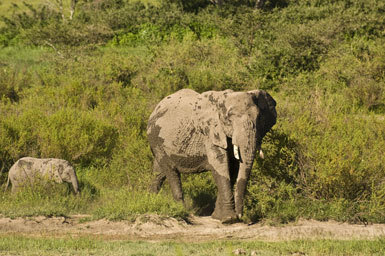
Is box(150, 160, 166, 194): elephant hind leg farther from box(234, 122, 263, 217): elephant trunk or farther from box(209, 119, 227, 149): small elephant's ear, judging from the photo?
box(234, 122, 263, 217): elephant trunk

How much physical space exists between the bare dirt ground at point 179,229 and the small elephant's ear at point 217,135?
4.31ft

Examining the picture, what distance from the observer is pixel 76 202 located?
11.0 m

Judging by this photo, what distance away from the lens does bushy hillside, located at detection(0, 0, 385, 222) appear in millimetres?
10422

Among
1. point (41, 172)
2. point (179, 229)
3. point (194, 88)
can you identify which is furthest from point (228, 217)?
point (194, 88)

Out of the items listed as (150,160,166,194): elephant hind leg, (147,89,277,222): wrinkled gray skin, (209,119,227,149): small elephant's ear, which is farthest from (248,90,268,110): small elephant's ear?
(150,160,166,194): elephant hind leg

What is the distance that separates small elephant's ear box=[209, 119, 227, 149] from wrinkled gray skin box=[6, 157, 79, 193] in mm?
3361

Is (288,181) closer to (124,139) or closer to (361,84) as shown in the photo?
(124,139)

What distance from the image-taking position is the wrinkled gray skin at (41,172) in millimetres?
11484

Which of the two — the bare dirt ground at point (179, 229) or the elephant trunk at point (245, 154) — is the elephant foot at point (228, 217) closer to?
the bare dirt ground at point (179, 229)

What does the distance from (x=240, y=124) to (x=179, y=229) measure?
6.34ft

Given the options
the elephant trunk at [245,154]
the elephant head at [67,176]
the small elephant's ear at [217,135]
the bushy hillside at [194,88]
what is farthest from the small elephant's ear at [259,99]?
the elephant head at [67,176]

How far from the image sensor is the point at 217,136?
9.59 m

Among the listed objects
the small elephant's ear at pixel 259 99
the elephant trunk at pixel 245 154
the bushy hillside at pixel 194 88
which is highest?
the small elephant's ear at pixel 259 99

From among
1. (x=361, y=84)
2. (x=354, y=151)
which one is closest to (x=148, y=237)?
(x=354, y=151)
